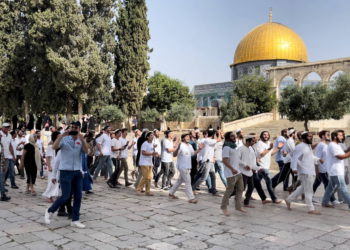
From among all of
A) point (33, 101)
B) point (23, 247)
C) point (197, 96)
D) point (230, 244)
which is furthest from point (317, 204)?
point (197, 96)

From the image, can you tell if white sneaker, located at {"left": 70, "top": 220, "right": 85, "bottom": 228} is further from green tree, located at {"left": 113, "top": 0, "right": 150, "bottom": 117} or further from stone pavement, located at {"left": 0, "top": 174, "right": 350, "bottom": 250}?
green tree, located at {"left": 113, "top": 0, "right": 150, "bottom": 117}

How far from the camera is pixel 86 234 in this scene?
5477 mm

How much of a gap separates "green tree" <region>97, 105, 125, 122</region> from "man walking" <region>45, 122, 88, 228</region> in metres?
26.6

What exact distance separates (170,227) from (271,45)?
52.3m

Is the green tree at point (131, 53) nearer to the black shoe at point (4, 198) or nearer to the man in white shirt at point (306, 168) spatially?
the black shoe at point (4, 198)

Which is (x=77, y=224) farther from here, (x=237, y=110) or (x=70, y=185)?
(x=237, y=110)

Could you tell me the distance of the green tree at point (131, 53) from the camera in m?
32.1

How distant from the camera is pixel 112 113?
3222 cm

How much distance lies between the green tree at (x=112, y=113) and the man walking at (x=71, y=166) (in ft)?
87.3

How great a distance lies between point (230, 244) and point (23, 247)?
110 inches

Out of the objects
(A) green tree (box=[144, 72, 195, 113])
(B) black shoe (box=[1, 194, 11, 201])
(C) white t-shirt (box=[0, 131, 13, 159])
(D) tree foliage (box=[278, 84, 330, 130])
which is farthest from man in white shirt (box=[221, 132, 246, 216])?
(A) green tree (box=[144, 72, 195, 113])

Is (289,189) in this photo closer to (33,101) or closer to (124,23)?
(33,101)

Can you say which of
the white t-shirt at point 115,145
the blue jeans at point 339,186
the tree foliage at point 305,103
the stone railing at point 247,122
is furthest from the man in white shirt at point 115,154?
the tree foliage at point 305,103

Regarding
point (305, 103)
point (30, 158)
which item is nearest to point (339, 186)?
point (30, 158)
